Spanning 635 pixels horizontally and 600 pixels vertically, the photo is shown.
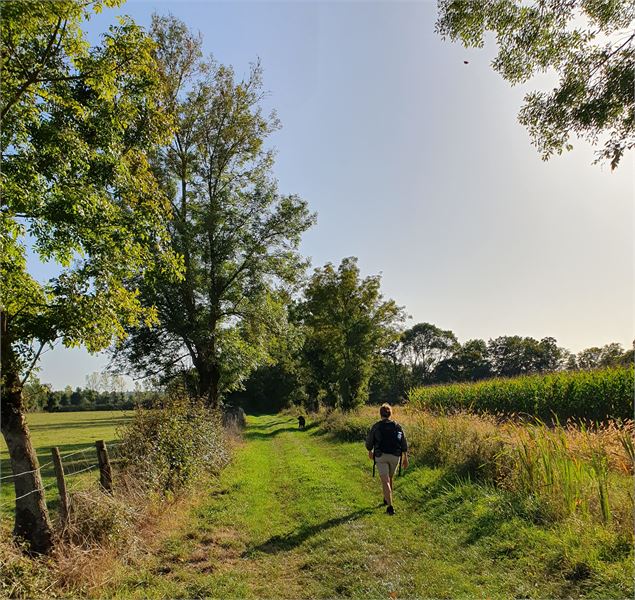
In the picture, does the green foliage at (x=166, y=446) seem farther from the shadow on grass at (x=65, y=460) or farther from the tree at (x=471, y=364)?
the tree at (x=471, y=364)

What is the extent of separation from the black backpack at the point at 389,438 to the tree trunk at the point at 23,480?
579 centimetres

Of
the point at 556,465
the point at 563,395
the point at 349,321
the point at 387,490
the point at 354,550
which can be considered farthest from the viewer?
the point at 349,321

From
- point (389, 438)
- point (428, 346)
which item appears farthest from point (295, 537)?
point (428, 346)

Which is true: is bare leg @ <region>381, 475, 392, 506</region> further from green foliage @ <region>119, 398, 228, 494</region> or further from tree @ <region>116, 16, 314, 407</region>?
tree @ <region>116, 16, 314, 407</region>

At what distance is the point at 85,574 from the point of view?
5.32m

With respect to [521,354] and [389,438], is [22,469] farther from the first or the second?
[521,354]

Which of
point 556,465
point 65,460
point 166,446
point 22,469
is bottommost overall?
point 65,460

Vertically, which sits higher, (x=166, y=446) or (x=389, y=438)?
(x=166, y=446)

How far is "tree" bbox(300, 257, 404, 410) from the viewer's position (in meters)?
36.2

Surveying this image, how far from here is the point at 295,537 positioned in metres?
7.08

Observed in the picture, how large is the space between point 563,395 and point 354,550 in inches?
594

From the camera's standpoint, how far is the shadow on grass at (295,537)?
6609 mm

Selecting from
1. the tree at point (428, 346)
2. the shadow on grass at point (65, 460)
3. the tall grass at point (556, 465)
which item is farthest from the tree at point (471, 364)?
the tall grass at point (556, 465)

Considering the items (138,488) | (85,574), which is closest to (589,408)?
(138,488)
